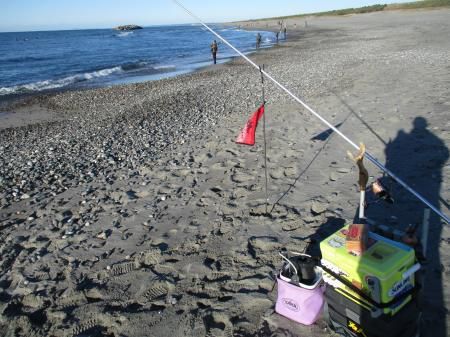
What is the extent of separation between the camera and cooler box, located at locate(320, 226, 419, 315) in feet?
9.30

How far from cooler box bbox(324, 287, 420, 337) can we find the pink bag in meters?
0.12

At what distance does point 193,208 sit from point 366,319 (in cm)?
379

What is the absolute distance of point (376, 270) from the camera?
282cm

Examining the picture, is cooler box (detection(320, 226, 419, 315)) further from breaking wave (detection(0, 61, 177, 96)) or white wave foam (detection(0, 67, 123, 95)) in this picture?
white wave foam (detection(0, 67, 123, 95))

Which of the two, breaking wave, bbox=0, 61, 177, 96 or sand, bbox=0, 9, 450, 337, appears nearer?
sand, bbox=0, 9, 450, 337

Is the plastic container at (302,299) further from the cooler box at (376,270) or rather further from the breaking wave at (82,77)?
the breaking wave at (82,77)

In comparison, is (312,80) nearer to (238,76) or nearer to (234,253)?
(238,76)

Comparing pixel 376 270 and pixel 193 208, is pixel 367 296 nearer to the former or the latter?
pixel 376 270

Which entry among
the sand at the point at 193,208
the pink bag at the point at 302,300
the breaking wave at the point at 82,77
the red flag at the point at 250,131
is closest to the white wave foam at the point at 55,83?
the breaking wave at the point at 82,77

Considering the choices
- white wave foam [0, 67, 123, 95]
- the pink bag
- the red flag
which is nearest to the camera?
the pink bag

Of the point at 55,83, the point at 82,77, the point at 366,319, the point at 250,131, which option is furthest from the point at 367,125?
the point at 82,77

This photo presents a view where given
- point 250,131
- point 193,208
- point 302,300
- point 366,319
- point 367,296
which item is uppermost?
point 250,131

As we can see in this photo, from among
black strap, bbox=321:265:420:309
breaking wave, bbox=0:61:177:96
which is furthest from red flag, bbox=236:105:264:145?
breaking wave, bbox=0:61:177:96

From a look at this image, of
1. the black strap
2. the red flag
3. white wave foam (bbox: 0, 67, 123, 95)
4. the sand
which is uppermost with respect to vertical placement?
the red flag
